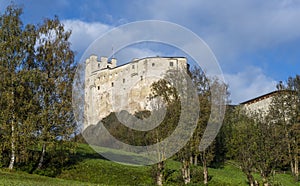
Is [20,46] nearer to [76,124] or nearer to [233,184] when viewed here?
[76,124]

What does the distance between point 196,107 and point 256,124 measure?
200 inches

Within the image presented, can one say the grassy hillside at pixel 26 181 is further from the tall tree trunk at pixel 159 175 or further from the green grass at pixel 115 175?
the tall tree trunk at pixel 159 175

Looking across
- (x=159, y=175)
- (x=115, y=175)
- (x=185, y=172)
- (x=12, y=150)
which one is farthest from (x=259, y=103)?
(x=12, y=150)

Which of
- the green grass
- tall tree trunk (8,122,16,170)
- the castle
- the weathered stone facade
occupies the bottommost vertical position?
the green grass

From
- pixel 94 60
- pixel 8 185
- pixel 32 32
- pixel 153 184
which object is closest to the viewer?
pixel 8 185

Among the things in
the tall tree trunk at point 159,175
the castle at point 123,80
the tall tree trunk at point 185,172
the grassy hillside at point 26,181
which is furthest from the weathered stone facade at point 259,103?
the grassy hillside at point 26,181

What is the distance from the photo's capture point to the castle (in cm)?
9400

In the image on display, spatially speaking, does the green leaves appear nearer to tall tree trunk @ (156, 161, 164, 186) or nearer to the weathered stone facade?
tall tree trunk @ (156, 161, 164, 186)

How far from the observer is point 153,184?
29000 millimetres

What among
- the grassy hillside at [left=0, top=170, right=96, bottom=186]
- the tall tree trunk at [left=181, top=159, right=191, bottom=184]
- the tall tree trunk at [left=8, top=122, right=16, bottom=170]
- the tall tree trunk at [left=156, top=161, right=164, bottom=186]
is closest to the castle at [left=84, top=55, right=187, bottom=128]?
the tall tree trunk at [left=181, top=159, right=191, bottom=184]

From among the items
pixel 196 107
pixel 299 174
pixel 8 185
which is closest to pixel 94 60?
pixel 299 174

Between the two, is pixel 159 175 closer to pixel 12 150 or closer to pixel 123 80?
pixel 12 150

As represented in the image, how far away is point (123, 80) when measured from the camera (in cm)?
10494

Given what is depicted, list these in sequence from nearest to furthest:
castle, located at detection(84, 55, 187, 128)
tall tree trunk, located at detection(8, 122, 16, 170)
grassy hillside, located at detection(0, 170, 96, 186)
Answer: grassy hillside, located at detection(0, 170, 96, 186)
tall tree trunk, located at detection(8, 122, 16, 170)
castle, located at detection(84, 55, 187, 128)
